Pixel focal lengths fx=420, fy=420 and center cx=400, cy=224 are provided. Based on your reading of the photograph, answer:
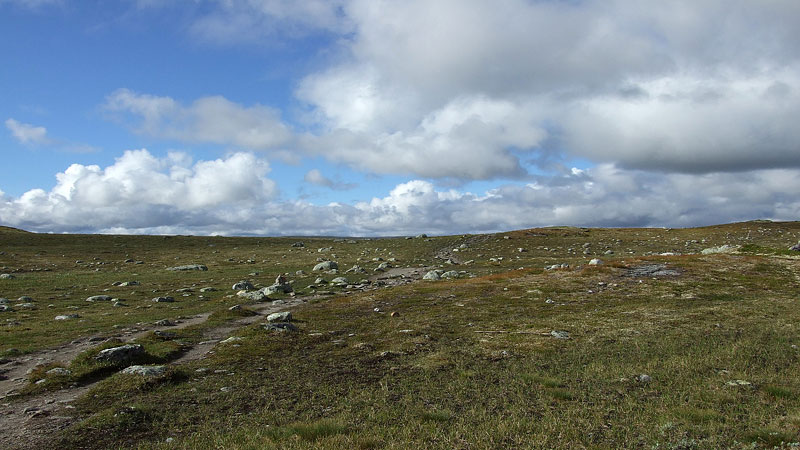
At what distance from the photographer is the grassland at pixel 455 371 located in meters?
10.0

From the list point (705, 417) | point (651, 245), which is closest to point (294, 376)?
point (705, 417)

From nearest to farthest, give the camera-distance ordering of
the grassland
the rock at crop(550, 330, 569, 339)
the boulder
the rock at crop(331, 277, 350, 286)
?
the grassland → the rock at crop(550, 330, 569, 339) → the boulder → the rock at crop(331, 277, 350, 286)

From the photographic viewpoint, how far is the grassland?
1002 cm

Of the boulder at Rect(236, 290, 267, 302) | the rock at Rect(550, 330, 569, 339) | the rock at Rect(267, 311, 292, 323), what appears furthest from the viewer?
the boulder at Rect(236, 290, 267, 302)

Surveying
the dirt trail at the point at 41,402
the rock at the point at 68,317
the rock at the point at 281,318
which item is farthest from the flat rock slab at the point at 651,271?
the rock at the point at 68,317

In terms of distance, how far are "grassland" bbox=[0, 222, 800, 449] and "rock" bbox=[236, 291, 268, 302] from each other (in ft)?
3.73

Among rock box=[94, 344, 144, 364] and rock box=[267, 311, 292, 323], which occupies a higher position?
rock box=[94, 344, 144, 364]

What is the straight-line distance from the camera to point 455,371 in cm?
1541

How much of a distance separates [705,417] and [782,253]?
57.5m

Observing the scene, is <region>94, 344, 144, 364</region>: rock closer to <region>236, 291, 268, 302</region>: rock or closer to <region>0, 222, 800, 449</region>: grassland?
<region>0, 222, 800, 449</region>: grassland

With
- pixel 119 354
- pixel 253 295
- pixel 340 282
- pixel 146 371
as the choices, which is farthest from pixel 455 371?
pixel 340 282

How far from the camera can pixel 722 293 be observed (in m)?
32.2

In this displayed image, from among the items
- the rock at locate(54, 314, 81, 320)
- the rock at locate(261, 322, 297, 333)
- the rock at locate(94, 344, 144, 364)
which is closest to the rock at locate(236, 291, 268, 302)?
the rock at locate(54, 314, 81, 320)

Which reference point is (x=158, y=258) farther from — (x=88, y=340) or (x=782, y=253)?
(x=782, y=253)
